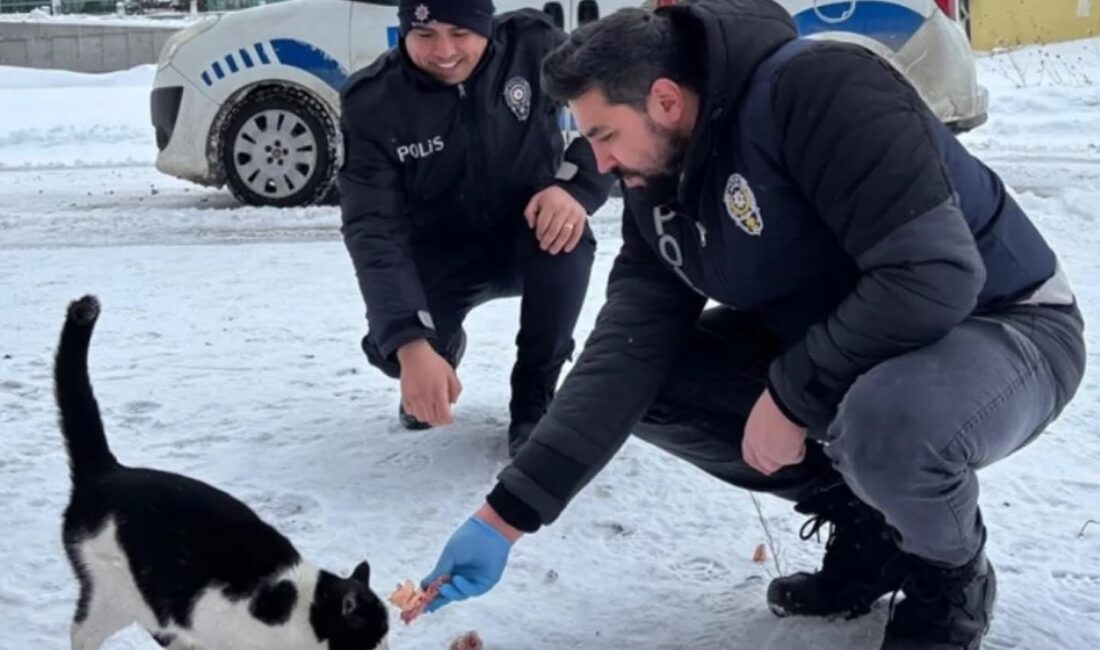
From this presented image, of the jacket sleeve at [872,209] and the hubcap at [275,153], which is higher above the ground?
the jacket sleeve at [872,209]

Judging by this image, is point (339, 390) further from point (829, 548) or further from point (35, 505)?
point (829, 548)

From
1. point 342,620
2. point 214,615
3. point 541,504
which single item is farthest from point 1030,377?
point 214,615

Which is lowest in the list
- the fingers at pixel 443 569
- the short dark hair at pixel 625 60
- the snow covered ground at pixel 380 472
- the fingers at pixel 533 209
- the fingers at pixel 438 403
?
the snow covered ground at pixel 380 472

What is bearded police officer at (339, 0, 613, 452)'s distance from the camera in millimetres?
3182

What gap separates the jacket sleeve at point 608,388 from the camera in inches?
89.1

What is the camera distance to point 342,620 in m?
2.34

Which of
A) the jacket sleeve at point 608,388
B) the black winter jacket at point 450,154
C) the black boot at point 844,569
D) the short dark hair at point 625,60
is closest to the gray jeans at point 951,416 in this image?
the black boot at point 844,569

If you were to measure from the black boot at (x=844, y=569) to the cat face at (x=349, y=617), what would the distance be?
76cm

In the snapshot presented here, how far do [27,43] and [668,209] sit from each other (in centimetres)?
1788

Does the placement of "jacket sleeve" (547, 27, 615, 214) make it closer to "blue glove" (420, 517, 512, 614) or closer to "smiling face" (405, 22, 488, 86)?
"smiling face" (405, 22, 488, 86)

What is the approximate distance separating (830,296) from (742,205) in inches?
9.6

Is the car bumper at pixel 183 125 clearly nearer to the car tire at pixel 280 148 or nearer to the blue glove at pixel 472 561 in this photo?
the car tire at pixel 280 148

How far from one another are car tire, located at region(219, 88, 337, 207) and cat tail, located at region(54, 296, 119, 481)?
4997mm

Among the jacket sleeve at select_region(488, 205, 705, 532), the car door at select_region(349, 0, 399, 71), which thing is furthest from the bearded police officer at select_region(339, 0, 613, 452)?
the car door at select_region(349, 0, 399, 71)
